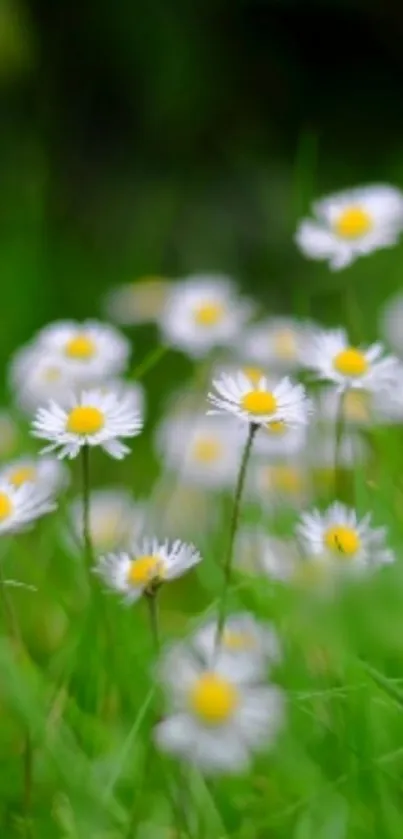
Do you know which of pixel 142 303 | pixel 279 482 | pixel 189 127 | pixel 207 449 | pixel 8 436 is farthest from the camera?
pixel 189 127

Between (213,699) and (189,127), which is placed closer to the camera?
(213,699)

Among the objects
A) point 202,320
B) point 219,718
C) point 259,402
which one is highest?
point 202,320

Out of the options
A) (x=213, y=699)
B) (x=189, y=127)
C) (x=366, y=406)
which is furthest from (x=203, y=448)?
(x=189, y=127)

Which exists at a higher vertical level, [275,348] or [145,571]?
[275,348]

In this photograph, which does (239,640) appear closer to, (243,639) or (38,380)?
(243,639)

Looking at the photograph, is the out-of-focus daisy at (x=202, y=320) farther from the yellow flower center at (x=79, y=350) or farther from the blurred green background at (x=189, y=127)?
the blurred green background at (x=189, y=127)

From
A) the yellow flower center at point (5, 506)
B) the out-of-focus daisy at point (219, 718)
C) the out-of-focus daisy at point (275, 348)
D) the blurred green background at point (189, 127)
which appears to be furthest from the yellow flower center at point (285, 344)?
the blurred green background at point (189, 127)
